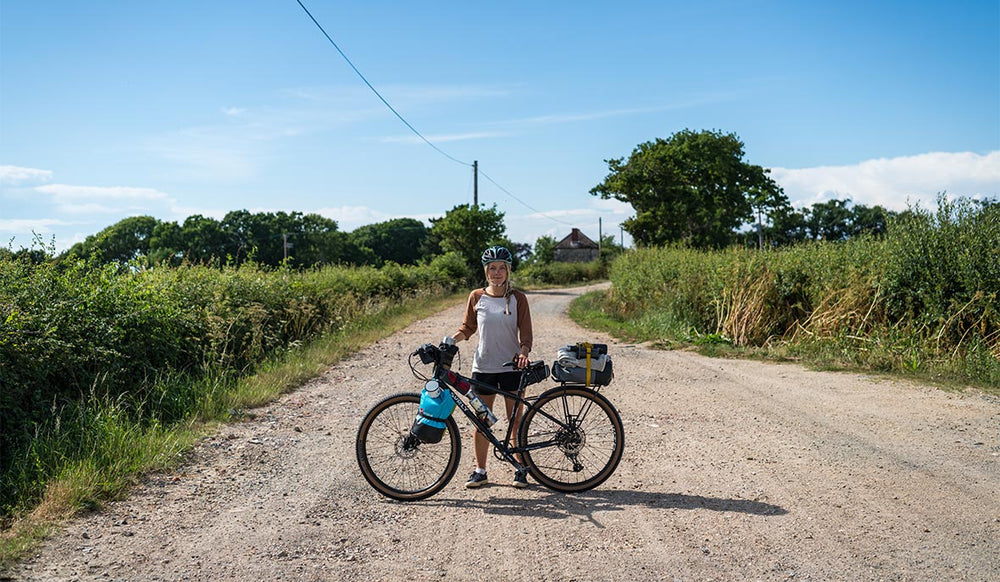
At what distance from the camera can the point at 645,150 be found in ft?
169

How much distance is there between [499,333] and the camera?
579 cm

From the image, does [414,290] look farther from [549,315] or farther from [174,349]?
[174,349]

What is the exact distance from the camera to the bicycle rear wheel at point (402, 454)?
565 centimetres

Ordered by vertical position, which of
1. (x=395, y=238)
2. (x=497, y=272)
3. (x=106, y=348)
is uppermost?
(x=395, y=238)

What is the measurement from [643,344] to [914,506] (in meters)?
11.7

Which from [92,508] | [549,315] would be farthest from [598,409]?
[549,315]

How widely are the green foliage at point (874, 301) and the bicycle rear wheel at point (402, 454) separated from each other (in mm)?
8814

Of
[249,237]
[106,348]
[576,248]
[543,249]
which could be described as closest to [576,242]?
[576,248]

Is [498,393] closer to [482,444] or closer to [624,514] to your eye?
[482,444]

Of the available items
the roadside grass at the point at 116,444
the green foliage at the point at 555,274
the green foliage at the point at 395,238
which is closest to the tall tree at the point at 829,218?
the green foliage at the point at 555,274

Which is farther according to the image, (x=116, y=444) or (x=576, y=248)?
(x=576, y=248)

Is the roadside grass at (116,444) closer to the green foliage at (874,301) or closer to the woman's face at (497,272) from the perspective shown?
the woman's face at (497,272)

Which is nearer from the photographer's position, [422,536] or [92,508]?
[422,536]

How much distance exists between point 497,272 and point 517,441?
1.34 meters
